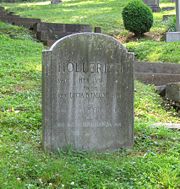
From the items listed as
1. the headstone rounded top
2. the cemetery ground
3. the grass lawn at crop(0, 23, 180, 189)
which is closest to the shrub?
the cemetery ground

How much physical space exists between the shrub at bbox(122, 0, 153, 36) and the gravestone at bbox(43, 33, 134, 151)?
13.5m

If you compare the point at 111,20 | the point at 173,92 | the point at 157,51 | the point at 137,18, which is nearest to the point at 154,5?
the point at 111,20

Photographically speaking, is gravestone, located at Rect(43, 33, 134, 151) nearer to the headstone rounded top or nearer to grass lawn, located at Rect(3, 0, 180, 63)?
the headstone rounded top

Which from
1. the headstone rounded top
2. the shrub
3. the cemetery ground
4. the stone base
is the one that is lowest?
the cemetery ground

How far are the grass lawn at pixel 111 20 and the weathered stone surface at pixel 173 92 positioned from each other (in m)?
4.42

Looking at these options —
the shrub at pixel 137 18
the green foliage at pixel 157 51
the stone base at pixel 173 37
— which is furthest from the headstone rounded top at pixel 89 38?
the shrub at pixel 137 18

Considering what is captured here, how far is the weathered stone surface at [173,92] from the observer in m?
9.05

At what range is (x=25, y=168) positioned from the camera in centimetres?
526

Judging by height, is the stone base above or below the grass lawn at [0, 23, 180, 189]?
above

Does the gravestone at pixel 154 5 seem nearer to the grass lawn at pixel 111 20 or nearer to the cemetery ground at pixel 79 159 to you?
the grass lawn at pixel 111 20

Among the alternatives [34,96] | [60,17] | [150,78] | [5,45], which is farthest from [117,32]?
[34,96]

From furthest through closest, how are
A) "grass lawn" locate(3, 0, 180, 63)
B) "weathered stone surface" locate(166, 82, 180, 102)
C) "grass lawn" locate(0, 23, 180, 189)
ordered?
"grass lawn" locate(3, 0, 180, 63) → "weathered stone surface" locate(166, 82, 180, 102) → "grass lawn" locate(0, 23, 180, 189)

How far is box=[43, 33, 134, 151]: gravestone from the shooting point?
5.82 meters

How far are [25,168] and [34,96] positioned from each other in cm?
341
